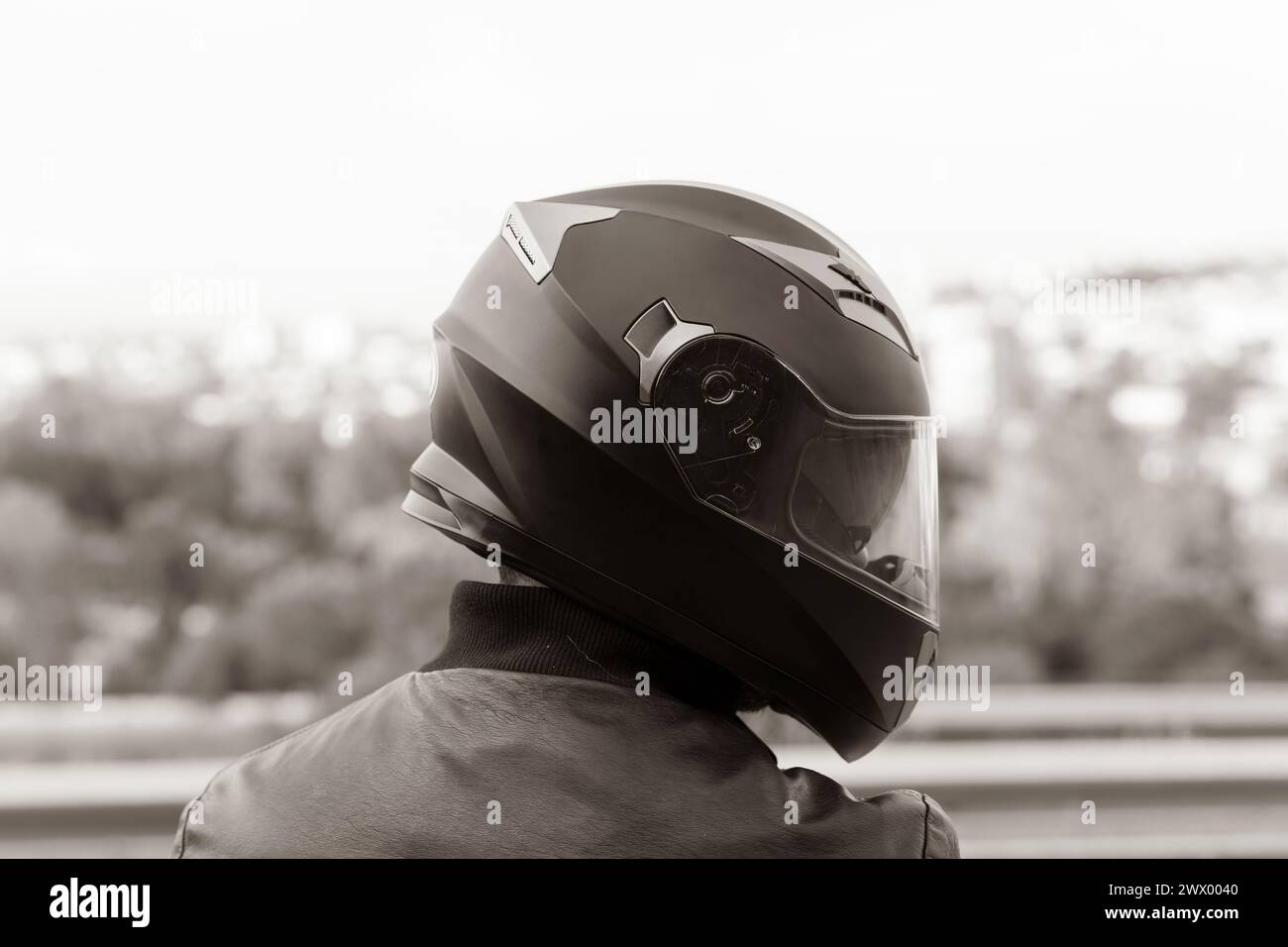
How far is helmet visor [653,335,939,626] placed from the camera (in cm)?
144

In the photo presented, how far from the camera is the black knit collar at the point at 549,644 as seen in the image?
123 cm


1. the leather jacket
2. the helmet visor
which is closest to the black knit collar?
the leather jacket

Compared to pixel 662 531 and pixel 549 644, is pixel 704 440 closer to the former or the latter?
pixel 662 531

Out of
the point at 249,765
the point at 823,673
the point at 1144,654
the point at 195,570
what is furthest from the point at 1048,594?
the point at 249,765

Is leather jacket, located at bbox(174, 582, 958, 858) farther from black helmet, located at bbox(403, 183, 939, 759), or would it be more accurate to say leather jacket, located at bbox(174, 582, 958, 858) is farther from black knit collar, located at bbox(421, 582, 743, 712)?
black helmet, located at bbox(403, 183, 939, 759)

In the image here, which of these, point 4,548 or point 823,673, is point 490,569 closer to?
point 823,673

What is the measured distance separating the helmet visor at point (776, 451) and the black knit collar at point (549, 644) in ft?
0.72

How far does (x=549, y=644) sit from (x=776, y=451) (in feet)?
1.26

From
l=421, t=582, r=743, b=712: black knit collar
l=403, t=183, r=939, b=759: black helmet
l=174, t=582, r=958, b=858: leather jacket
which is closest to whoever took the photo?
l=174, t=582, r=958, b=858: leather jacket

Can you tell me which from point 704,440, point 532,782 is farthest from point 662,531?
point 532,782

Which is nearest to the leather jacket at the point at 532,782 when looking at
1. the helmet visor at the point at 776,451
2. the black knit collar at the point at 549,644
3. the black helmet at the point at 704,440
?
the black knit collar at the point at 549,644

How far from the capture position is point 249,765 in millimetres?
1275

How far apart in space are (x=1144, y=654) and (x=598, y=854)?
681cm

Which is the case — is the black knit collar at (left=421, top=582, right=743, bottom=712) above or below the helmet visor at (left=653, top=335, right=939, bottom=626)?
below
